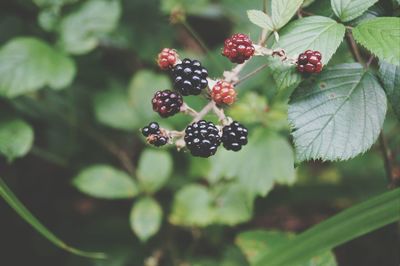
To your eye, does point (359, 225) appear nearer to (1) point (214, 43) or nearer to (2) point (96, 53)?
(2) point (96, 53)

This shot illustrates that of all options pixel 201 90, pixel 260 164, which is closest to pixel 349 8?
pixel 201 90

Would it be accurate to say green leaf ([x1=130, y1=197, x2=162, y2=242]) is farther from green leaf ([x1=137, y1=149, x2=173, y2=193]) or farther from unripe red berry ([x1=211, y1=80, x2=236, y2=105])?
unripe red berry ([x1=211, y1=80, x2=236, y2=105])

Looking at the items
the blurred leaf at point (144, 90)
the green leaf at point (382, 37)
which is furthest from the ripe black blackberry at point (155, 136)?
the blurred leaf at point (144, 90)

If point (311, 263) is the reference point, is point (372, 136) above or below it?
above

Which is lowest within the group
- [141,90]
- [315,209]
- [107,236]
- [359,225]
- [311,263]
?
[315,209]

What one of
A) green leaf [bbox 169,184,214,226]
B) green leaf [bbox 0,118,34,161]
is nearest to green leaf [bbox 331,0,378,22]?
green leaf [bbox 169,184,214,226]

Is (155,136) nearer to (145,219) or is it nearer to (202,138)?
(202,138)

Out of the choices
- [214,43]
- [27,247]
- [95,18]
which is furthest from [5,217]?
[214,43]
